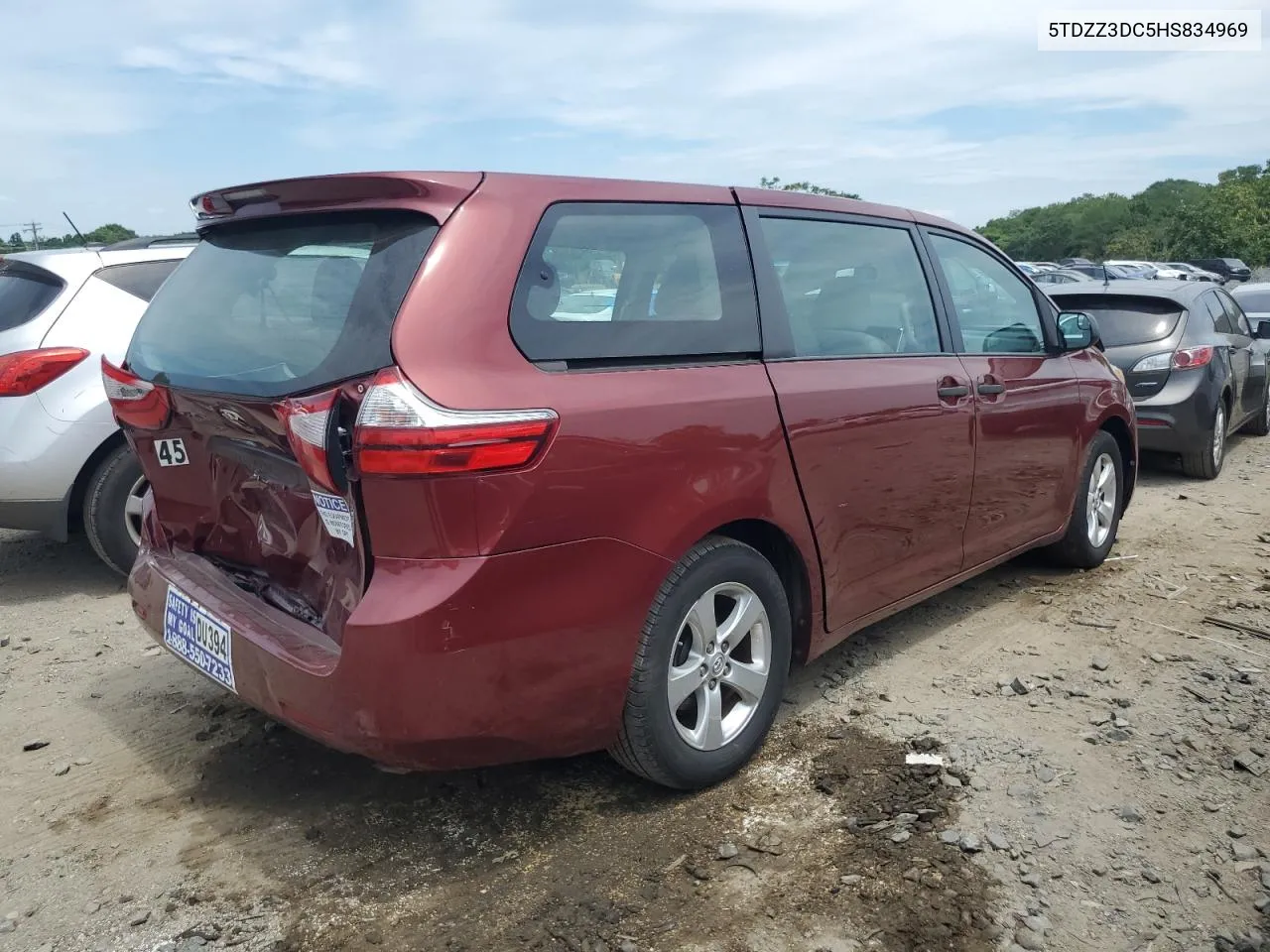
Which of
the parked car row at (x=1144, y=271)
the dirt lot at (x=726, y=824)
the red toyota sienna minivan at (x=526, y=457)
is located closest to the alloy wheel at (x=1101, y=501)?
the dirt lot at (x=726, y=824)

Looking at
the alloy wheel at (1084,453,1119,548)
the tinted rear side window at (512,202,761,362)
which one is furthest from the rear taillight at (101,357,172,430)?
the alloy wheel at (1084,453,1119,548)

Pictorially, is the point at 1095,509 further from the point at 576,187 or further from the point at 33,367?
the point at 33,367

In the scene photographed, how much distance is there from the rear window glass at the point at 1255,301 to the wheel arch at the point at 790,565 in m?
11.8

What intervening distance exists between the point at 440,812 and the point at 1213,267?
51.3 metres

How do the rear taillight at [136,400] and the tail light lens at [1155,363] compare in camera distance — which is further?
the tail light lens at [1155,363]

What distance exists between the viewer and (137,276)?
5.44 m

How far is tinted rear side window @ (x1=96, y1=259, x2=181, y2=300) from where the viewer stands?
532 centimetres

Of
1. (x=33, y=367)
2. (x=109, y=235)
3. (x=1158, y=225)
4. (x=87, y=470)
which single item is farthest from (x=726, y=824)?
(x=1158, y=225)

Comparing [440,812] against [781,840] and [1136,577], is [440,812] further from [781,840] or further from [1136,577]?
[1136,577]

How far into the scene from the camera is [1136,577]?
5219 mm

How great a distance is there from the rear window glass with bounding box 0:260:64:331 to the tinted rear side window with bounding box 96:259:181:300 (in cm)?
25

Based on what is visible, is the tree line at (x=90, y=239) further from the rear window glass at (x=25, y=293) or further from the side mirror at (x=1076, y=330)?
the side mirror at (x=1076, y=330)

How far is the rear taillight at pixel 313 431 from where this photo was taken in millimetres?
2443

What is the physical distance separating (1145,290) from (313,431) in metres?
7.44
